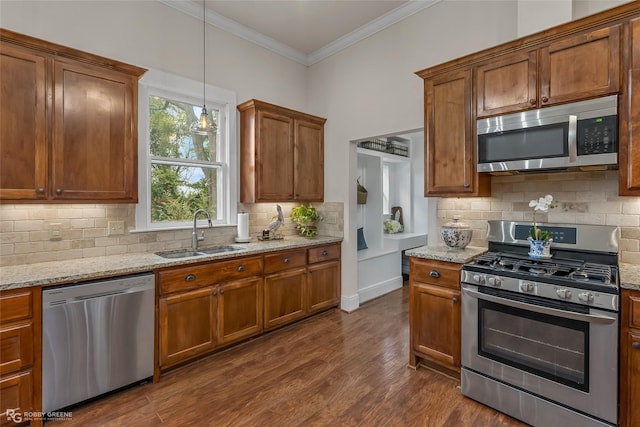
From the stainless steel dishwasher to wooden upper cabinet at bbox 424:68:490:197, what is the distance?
8.35 feet

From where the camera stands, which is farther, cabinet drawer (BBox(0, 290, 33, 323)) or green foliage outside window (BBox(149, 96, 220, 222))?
green foliage outside window (BBox(149, 96, 220, 222))

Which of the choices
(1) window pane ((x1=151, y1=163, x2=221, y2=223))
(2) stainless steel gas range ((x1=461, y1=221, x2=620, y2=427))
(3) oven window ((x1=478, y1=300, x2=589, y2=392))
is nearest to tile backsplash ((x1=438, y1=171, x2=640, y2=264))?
(2) stainless steel gas range ((x1=461, y1=221, x2=620, y2=427))

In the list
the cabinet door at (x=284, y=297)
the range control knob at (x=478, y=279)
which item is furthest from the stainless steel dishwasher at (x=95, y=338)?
the range control knob at (x=478, y=279)

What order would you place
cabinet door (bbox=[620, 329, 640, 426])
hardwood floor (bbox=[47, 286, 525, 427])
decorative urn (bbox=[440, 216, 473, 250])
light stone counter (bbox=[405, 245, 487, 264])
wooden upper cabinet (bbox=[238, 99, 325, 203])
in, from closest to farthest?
cabinet door (bbox=[620, 329, 640, 426]) → hardwood floor (bbox=[47, 286, 525, 427]) → light stone counter (bbox=[405, 245, 487, 264]) → decorative urn (bbox=[440, 216, 473, 250]) → wooden upper cabinet (bbox=[238, 99, 325, 203])

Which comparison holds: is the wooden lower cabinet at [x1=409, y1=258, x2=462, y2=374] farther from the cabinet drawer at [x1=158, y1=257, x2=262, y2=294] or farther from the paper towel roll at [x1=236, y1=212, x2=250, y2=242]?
the paper towel roll at [x1=236, y1=212, x2=250, y2=242]

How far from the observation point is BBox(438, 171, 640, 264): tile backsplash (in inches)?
86.8

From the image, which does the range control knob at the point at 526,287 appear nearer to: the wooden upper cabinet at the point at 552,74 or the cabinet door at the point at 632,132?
the cabinet door at the point at 632,132

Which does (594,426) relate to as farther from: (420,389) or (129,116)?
(129,116)

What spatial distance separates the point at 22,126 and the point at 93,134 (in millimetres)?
397

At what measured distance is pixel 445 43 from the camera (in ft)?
10.2

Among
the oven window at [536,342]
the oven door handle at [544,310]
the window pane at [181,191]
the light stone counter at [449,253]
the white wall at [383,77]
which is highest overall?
the white wall at [383,77]

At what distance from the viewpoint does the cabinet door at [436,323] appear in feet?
7.97

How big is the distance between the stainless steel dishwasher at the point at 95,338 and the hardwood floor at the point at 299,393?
15 cm

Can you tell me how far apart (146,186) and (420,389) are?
298 cm
